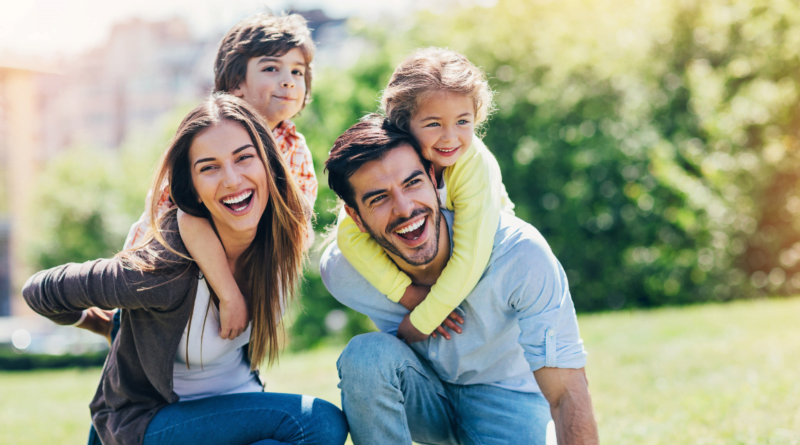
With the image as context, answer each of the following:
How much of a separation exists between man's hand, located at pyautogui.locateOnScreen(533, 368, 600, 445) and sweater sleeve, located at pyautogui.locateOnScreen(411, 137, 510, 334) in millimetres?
456

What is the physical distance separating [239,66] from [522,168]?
1227 centimetres

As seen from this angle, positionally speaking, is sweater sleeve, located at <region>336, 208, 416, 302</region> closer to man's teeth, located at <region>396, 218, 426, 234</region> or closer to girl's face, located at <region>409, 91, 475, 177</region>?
man's teeth, located at <region>396, 218, 426, 234</region>

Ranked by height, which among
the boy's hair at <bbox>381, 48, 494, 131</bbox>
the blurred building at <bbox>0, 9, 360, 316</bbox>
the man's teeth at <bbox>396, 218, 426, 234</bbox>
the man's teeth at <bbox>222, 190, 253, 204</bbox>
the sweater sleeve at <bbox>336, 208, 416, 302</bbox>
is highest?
the blurred building at <bbox>0, 9, 360, 316</bbox>

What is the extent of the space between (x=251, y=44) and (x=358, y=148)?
1.21 m

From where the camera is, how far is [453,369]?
280 cm

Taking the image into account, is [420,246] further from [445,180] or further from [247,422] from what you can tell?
[247,422]

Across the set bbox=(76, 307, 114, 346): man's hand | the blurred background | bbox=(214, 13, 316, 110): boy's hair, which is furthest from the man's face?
the blurred background

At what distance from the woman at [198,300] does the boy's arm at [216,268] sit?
47 mm

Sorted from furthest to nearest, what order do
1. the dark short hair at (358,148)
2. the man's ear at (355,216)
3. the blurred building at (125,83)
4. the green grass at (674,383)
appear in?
1. the blurred building at (125,83)
2. the green grass at (674,383)
3. the man's ear at (355,216)
4. the dark short hair at (358,148)

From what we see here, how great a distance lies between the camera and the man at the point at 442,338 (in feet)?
8.04

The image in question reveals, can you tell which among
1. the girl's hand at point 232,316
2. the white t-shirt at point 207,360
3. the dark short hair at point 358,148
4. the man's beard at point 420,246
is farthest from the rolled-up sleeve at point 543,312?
the white t-shirt at point 207,360

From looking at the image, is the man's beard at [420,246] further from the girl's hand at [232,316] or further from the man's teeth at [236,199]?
the girl's hand at [232,316]

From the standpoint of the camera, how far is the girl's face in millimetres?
2787

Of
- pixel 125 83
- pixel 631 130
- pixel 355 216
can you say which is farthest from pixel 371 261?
pixel 125 83
